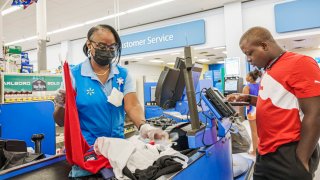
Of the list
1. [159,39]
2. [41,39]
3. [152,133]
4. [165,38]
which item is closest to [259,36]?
[152,133]

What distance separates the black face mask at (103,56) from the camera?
1.64m

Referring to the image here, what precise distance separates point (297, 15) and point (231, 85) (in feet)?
8.53

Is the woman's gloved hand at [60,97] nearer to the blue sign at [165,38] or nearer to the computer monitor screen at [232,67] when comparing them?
the computer monitor screen at [232,67]

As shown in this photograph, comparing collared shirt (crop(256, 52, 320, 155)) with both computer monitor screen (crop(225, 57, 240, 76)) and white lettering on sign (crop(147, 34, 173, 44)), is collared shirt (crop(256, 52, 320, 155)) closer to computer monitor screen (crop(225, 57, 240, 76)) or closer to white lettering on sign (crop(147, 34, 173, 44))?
computer monitor screen (crop(225, 57, 240, 76))

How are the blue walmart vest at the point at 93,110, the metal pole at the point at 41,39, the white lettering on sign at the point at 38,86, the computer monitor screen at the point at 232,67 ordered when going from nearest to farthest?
the blue walmart vest at the point at 93,110, the white lettering on sign at the point at 38,86, the metal pole at the point at 41,39, the computer monitor screen at the point at 232,67

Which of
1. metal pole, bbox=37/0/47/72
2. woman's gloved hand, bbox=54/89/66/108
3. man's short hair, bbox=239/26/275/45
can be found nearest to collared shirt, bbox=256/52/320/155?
man's short hair, bbox=239/26/275/45

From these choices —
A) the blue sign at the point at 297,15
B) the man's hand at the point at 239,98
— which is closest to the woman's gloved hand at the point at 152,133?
the man's hand at the point at 239,98

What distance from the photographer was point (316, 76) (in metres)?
1.45

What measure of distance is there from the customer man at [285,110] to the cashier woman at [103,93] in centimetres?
73

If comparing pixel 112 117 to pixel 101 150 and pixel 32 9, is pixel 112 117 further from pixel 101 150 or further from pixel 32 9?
pixel 32 9

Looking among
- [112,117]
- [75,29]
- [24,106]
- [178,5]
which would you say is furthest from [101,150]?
[75,29]

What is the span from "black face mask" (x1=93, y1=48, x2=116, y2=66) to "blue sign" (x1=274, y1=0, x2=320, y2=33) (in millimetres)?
6663

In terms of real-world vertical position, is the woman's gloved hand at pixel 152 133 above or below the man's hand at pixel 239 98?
below

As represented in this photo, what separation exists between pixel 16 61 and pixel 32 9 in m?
4.95
